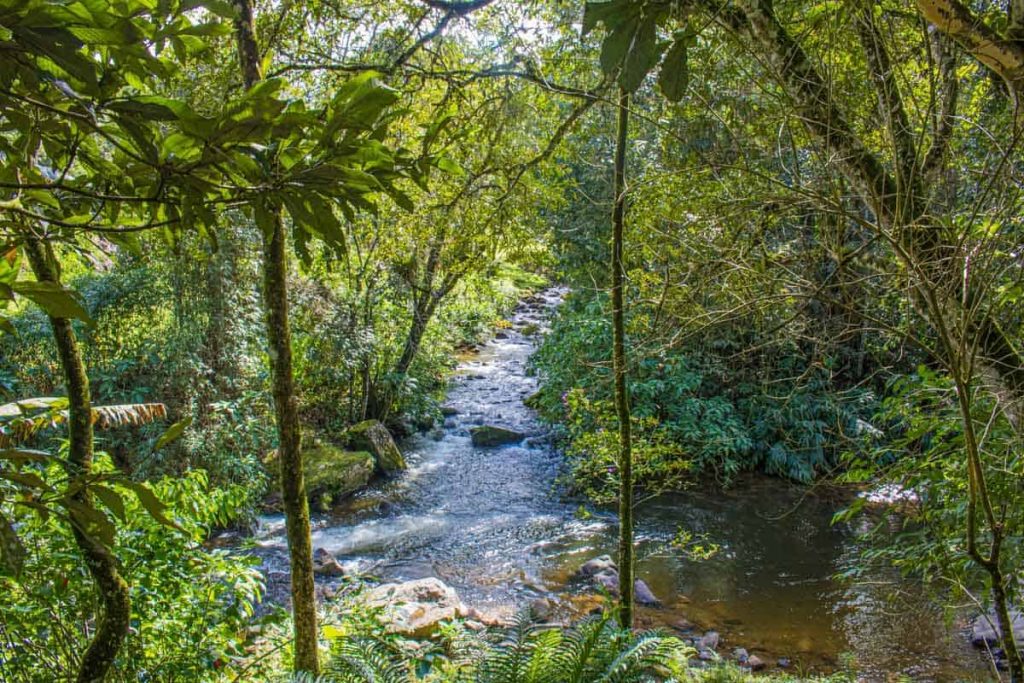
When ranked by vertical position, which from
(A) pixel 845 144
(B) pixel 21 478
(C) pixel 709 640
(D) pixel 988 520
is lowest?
(C) pixel 709 640

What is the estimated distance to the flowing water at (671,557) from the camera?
4844mm

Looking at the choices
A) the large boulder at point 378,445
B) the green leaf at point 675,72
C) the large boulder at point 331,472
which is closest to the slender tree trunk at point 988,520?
the green leaf at point 675,72

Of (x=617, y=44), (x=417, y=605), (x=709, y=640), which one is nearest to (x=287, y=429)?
(x=617, y=44)

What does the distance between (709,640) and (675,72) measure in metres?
4.90

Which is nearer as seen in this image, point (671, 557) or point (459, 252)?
point (459, 252)

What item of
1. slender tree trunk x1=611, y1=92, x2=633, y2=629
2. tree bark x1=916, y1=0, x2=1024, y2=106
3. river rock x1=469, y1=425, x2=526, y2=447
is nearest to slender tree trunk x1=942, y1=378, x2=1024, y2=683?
tree bark x1=916, y1=0, x2=1024, y2=106

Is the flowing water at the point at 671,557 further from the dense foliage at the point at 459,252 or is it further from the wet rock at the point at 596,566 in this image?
the dense foliage at the point at 459,252

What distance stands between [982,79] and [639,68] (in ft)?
8.69

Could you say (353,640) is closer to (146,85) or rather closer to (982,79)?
(146,85)

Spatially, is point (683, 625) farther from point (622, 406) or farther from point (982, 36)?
point (982, 36)

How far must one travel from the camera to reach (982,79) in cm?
280

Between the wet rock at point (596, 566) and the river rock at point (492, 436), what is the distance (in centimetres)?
347

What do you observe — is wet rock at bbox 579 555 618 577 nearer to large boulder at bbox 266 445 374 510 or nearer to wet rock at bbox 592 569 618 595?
wet rock at bbox 592 569 618 595

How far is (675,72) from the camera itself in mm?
1213
